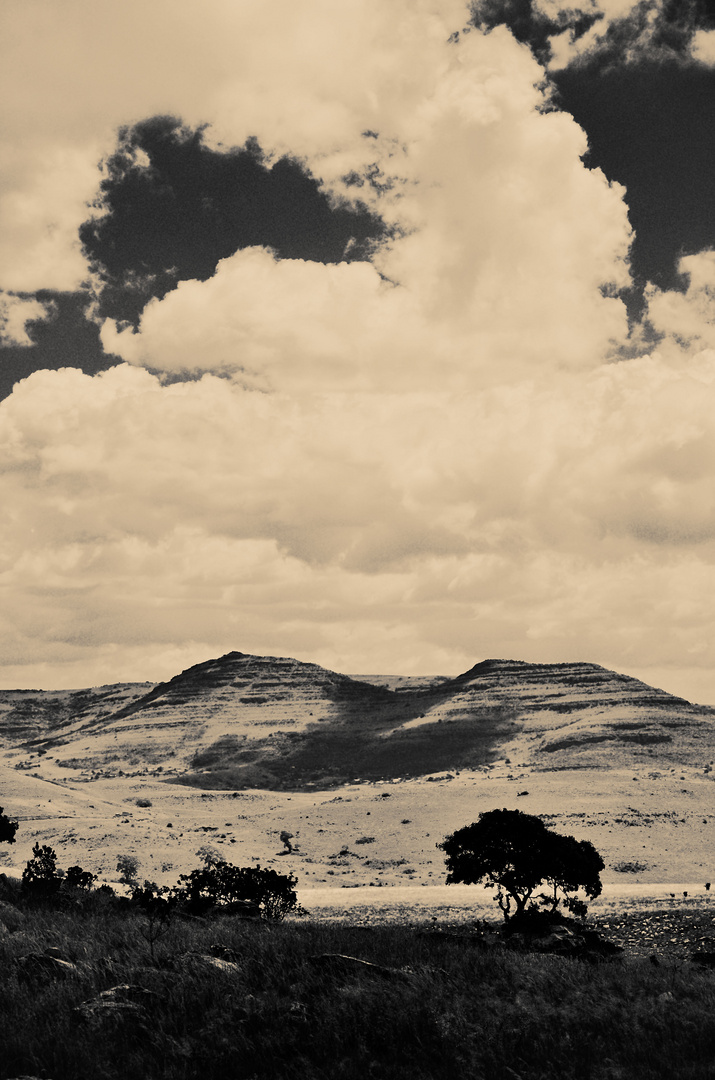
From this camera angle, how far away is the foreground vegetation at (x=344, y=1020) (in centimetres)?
837

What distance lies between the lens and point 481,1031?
8.94 meters

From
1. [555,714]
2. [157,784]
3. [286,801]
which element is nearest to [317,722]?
[555,714]

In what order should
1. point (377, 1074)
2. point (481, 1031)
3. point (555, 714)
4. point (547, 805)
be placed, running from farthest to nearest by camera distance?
point (555, 714) → point (547, 805) → point (481, 1031) → point (377, 1074)

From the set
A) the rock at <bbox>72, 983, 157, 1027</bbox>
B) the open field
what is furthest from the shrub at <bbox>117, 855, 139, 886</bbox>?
the rock at <bbox>72, 983, 157, 1027</bbox>

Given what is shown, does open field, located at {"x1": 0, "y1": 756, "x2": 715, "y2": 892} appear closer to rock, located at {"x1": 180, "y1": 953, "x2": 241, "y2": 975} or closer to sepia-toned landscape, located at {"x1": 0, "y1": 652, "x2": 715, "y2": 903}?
sepia-toned landscape, located at {"x1": 0, "y1": 652, "x2": 715, "y2": 903}

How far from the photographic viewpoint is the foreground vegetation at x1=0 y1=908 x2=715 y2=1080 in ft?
27.5

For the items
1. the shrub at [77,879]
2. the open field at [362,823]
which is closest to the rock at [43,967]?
the shrub at [77,879]

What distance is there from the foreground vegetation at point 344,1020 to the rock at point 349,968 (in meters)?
0.03

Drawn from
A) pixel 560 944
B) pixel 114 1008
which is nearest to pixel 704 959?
pixel 560 944

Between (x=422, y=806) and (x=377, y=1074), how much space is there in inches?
2746

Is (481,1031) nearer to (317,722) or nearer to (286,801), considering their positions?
(286,801)

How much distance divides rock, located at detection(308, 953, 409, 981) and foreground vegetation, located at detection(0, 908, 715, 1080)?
0.09ft

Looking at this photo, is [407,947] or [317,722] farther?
[317,722]

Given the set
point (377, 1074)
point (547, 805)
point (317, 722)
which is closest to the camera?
point (377, 1074)
